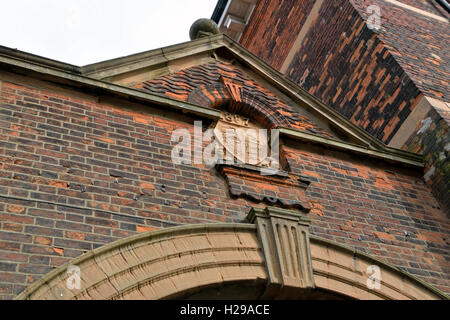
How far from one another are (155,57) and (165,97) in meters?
0.83

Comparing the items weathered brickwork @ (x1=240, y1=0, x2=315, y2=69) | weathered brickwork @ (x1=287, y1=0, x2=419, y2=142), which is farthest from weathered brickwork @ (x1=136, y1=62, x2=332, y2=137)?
weathered brickwork @ (x1=240, y1=0, x2=315, y2=69)

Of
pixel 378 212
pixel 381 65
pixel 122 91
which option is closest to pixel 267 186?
pixel 378 212

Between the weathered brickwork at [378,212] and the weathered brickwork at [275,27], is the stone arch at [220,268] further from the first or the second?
the weathered brickwork at [275,27]

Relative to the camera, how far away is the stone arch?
12.7ft

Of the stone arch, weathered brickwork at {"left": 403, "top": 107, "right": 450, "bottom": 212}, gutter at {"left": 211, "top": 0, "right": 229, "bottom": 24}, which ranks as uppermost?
gutter at {"left": 211, "top": 0, "right": 229, "bottom": 24}

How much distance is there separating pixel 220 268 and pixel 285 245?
25.4 inches

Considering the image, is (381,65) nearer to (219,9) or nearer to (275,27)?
(275,27)

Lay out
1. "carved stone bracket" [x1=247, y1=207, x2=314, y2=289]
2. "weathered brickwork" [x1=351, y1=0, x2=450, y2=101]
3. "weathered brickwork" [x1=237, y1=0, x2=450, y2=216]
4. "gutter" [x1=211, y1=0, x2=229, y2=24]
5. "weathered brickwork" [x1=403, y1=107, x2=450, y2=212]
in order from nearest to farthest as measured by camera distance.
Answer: "carved stone bracket" [x1=247, y1=207, x2=314, y2=289] < "weathered brickwork" [x1=403, y1=107, x2=450, y2=212] < "weathered brickwork" [x1=237, y1=0, x2=450, y2=216] < "weathered brickwork" [x1=351, y1=0, x2=450, y2=101] < "gutter" [x1=211, y1=0, x2=229, y2=24]

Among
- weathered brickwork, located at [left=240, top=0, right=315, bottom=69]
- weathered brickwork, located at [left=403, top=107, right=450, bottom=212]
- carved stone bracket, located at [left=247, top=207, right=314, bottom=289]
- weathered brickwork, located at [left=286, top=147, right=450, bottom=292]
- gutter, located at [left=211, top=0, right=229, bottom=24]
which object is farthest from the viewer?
gutter, located at [left=211, top=0, right=229, bottom=24]

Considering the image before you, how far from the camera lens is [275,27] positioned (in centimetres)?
1184

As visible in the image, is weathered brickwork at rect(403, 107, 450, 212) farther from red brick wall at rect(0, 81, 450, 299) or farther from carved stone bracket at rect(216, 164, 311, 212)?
carved stone bracket at rect(216, 164, 311, 212)

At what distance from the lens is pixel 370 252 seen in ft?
17.2
